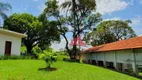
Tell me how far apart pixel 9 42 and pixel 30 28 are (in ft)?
43.4

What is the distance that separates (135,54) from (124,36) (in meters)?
28.0

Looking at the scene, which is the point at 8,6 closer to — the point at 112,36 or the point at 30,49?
the point at 30,49

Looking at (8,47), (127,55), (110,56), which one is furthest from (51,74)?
(8,47)

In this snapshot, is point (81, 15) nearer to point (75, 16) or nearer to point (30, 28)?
point (75, 16)

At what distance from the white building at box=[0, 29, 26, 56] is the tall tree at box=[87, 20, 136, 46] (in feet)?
73.2

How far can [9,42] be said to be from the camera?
69.7 feet

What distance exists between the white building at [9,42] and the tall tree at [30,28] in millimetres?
8477

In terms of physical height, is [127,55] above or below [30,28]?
below

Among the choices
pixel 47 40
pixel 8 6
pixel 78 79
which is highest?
pixel 8 6

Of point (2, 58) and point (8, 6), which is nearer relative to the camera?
point (2, 58)

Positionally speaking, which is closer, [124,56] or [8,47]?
[124,56]

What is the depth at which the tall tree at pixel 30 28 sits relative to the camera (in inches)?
1281

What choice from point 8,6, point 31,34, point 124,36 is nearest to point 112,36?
point 124,36

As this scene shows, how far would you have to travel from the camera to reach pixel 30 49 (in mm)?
37031
